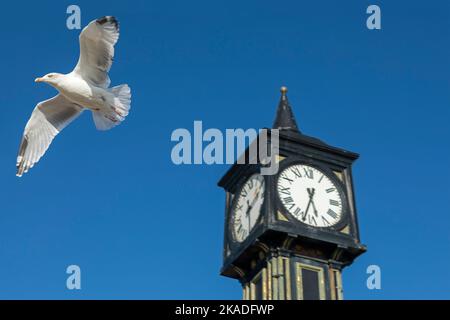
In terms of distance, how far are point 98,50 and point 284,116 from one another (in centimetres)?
896

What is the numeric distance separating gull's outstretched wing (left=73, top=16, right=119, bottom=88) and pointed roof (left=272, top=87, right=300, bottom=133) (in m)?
7.95

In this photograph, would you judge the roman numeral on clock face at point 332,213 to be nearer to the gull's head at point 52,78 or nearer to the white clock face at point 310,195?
the white clock face at point 310,195

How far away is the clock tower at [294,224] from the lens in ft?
71.9

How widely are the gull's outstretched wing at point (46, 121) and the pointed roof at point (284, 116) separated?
7369 millimetres

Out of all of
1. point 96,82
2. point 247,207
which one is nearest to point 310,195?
point 247,207

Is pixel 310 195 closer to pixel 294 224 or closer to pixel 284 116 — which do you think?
pixel 294 224

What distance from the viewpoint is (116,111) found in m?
17.4

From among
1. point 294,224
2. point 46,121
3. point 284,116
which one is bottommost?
point 294,224

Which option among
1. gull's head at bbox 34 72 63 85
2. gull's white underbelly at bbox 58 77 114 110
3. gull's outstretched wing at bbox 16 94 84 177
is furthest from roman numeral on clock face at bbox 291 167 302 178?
gull's head at bbox 34 72 63 85

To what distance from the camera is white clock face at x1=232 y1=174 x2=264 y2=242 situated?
22797 millimetres

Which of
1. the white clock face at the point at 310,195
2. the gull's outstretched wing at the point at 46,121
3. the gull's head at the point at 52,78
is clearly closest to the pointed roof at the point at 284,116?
the white clock face at the point at 310,195

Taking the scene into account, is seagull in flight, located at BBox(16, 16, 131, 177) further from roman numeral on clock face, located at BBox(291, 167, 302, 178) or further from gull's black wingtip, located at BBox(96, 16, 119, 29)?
roman numeral on clock face, located at BBox(291, 167, 302, 178)

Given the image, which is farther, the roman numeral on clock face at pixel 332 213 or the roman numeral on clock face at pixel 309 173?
the roman numeral on clock face at pixel 309 173

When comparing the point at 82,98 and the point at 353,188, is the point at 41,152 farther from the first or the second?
the point at 353,188
